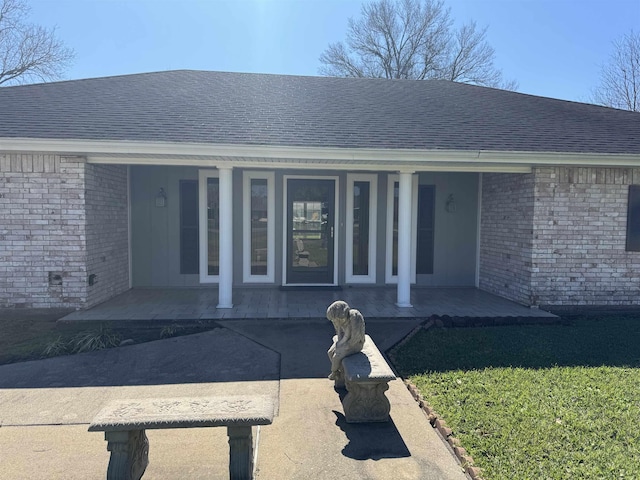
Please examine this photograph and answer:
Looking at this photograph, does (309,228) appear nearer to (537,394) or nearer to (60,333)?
(60,333)

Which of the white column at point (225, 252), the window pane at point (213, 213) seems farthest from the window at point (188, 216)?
the white column at point (225, 252)

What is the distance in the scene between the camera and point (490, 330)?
19.5ft

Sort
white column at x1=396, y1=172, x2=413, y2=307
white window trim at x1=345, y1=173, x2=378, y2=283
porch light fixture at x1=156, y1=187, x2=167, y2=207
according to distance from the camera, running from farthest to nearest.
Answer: white window trim at x1=345, y1=173, x2=378, y2=283
porch light fixture at x1=156, y1=187, x2=167, y2=207
white column at x1=396, y1=172, x2=413, y2=307

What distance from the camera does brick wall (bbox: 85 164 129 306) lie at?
261 inches

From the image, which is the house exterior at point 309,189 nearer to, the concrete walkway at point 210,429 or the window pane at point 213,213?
the window pane at point 213,213

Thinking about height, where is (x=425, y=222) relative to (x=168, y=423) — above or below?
above

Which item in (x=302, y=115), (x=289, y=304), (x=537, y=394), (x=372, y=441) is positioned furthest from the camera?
(x=302, y=115)

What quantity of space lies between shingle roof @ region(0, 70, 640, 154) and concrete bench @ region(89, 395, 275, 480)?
13.9 ft

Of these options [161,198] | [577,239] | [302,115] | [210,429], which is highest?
[302,115]

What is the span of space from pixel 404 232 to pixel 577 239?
293 cm

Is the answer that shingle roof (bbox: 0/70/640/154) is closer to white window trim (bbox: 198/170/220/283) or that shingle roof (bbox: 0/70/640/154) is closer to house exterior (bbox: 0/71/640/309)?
house exterior (bbox: 0/71/640/309)

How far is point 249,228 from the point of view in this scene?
8.59m

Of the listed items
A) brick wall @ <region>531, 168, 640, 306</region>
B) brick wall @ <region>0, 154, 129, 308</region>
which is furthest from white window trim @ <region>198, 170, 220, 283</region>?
brick wall @ <region>531, 168, 640, 306</region>

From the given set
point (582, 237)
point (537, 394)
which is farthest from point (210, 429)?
point (582, 237)
